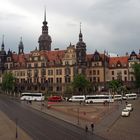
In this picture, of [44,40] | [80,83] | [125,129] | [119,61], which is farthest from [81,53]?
[125,129]

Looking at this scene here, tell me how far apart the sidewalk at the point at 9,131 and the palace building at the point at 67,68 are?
232ft

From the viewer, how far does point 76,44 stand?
15125 cm

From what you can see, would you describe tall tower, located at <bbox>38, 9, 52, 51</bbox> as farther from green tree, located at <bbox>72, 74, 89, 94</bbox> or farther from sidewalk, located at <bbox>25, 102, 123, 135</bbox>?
sidewalk, located at <bbox>25, 102, 123, 135</bbox>

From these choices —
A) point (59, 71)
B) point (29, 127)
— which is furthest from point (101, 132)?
point (59, 71)

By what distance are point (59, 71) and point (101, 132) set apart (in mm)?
92026

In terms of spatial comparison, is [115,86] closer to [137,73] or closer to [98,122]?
[137,73]

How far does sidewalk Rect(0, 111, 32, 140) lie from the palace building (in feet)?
232

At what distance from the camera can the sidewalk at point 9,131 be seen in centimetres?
5572

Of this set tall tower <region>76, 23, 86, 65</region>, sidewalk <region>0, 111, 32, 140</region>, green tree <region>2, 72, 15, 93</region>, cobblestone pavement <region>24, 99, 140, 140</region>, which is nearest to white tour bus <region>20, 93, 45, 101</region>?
green tree <region>2, 72, 15, 93</region>

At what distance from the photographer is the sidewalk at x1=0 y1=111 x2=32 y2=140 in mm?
55725

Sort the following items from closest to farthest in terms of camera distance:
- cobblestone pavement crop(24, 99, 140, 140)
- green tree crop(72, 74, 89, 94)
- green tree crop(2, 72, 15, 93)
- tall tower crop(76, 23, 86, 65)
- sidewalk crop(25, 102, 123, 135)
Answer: cobblestone pavement crop(24, 99, 140, 140) → sidewalk crop(25, 102, 123, 135) → green tree crop(72, 74, 89, 94) → green tree crop(2, 72, 15, 93) → tall tower crop(76, 23, 86, 65)

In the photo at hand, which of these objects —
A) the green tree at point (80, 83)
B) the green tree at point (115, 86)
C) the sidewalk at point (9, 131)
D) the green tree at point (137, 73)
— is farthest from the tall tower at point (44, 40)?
the sidewalk at point (9, 131)

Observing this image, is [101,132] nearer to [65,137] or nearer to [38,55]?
[65,137]

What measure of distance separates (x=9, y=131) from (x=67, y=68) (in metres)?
88.6
